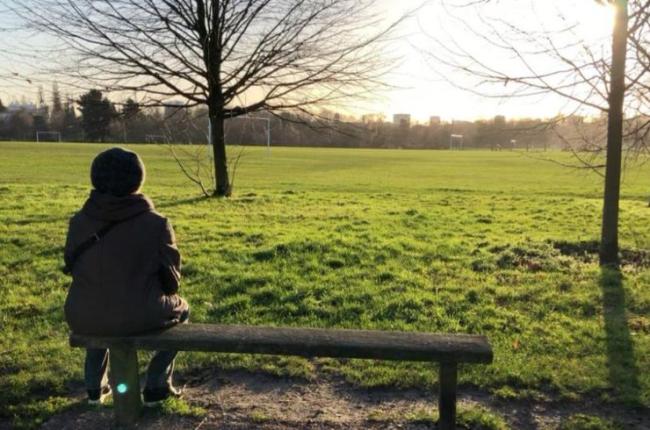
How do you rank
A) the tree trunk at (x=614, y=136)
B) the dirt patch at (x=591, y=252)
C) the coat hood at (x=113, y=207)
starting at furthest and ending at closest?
the dirt patch at (x=591, y=252) → the tree trunk at (x=614, y=136) → the coat hood at (x=113, y=207)

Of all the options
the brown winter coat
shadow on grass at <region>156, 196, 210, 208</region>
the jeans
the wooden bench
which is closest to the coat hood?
the brown winter coat

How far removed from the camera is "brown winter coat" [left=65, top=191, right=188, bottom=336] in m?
3.04

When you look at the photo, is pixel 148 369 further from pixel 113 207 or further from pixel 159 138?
pixel 159 138

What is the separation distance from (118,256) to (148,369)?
3.17 feet

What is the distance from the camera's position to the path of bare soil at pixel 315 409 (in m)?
3.46

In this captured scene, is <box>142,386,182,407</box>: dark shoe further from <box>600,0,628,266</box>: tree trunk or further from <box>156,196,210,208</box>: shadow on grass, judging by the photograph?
<box>156,196,210,208</box>: shadow on grass

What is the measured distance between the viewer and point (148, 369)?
12.0ft

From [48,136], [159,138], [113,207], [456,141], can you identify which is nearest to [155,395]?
[113,207]

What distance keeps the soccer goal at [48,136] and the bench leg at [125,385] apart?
3538 inches

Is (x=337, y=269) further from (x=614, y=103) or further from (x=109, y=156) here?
(x=109, y=156)

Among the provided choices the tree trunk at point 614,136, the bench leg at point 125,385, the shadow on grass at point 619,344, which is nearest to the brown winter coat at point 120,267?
the bench leg at point 125,385

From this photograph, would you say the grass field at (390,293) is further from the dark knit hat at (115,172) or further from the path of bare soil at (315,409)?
the dark knit hat at (115,172)

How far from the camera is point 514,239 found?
9281 millimetres

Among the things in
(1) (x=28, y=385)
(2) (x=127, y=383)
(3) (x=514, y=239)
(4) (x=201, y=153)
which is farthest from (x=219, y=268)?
(4) (x=201, y=153)
